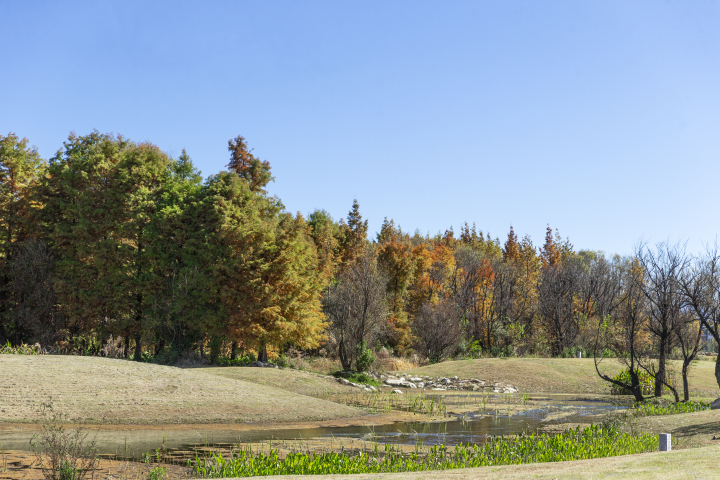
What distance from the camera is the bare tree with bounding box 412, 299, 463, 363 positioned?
46.6m

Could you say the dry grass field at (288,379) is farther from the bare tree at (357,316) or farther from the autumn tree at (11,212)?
the autumn tree at (11,212)

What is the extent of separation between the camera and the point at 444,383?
117ft

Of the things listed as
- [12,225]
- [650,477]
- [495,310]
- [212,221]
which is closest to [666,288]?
[650,477]

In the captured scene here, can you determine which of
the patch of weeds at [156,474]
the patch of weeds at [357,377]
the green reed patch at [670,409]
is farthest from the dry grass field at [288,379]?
the patch of weeds at [156,474]

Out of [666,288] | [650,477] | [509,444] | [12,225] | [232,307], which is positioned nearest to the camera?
[650,477]

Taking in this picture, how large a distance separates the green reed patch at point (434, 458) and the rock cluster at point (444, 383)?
60.4 ft

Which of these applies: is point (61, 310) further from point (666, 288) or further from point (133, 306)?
point (666, 288)

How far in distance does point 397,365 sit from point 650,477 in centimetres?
3260

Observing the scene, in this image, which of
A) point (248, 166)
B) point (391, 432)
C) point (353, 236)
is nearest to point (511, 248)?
point (353, 236)

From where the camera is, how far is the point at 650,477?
9.38 meters

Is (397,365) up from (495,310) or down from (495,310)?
down

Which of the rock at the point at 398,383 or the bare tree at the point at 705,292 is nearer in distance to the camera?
the bare tree at the point at 705,292

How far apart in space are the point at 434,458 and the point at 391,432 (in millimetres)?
6391

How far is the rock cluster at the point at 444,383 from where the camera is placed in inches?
1356
